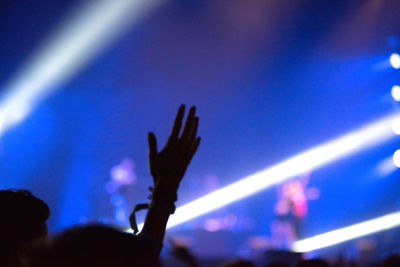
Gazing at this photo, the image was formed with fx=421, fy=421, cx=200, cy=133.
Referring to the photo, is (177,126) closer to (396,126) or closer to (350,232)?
(396,126)

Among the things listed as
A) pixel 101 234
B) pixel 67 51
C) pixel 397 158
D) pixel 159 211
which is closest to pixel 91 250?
pixel 101 234

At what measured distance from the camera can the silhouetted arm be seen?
1.13m

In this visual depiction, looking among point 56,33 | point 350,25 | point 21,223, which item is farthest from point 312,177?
point 21,223

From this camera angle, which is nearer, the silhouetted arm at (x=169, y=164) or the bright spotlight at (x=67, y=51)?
the silhouetted arm at (x=169, y=164)

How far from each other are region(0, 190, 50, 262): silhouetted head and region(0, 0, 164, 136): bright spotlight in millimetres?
7214

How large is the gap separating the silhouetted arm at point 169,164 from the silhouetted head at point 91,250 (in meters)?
0.53

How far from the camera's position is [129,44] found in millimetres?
9375

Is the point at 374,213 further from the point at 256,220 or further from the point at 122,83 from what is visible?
the point at 122,83

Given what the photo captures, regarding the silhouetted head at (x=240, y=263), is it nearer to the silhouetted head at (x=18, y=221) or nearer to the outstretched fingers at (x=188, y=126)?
the outstretched fingers at (x=188, y=126)

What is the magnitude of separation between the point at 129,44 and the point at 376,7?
5.57 meters

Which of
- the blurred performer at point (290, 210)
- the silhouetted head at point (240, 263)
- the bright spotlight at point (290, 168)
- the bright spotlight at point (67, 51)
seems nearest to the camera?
the silhouetted head at point (240, 263)

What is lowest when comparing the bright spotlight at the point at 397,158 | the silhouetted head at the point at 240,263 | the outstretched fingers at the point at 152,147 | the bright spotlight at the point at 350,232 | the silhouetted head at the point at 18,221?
the silhouetted head at the point at 18,221

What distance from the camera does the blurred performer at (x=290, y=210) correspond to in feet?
30.8

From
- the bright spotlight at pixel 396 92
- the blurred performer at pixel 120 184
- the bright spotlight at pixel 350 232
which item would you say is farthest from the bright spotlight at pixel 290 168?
the bright spotlight at pixel 350 232
